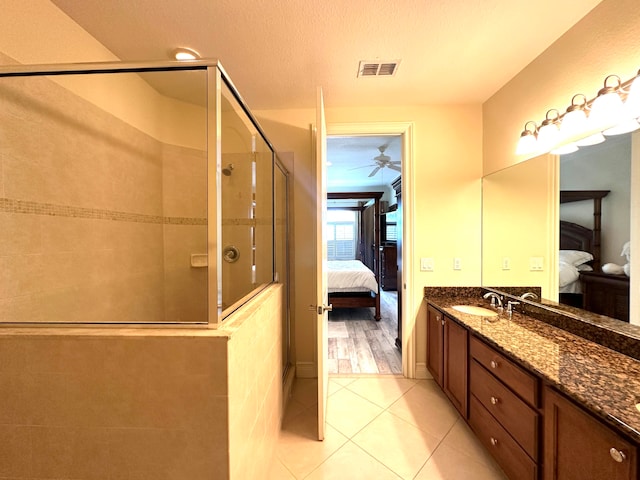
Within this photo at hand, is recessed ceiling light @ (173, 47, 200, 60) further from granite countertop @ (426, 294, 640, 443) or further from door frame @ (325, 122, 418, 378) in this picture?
granite countertop @ (426, 294, 640, 443)

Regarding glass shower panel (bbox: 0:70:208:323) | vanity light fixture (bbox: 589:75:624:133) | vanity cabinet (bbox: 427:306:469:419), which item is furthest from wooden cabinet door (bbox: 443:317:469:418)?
glass shower panel (bbox: 0:70:208:323)

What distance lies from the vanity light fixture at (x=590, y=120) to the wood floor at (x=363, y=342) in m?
2.21

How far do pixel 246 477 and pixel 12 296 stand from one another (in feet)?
4.27

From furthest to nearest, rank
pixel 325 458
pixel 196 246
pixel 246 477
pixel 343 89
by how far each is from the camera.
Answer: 1. pixel 196 246
2. pixel 343 89
3. pixel 325 458
4. pixel 246 477

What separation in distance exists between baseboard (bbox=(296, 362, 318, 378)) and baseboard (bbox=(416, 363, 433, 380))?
950mm

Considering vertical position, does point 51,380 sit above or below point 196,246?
below

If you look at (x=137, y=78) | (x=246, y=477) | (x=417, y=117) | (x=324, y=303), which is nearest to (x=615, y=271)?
(x=324, y=303)

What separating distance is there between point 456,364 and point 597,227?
1174 millimetres

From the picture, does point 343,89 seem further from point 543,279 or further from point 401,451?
point 401,451

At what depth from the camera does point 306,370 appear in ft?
7.89

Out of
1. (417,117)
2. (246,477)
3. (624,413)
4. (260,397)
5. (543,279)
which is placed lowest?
(246,477)

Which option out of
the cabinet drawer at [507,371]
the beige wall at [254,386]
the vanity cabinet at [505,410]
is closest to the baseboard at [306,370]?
the beige wall at [254,386]

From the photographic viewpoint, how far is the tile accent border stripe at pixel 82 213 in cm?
117

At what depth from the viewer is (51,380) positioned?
916mm
